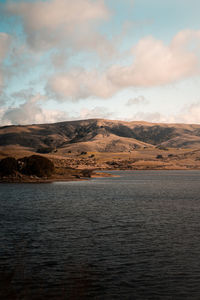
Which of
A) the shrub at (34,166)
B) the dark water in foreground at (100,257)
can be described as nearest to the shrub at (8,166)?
the shrub at (34,166)

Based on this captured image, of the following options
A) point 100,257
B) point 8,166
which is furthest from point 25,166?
point 100,257

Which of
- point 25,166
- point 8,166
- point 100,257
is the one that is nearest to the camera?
point 100,257

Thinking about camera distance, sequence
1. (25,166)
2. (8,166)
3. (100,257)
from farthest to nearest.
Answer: (25,166), (8,166), (100,257)

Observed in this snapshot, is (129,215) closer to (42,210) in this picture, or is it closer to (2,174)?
(42,210)

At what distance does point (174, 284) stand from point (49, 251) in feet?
35.2

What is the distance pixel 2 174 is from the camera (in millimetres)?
121812

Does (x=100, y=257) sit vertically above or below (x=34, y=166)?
below

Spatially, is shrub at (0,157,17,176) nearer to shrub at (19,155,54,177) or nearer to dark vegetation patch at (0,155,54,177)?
dark vegetation patch at (0,155,54,177)

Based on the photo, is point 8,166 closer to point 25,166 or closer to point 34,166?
point 25,166

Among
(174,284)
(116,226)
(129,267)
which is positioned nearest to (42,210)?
(116,226)

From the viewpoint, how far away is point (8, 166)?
121438mm

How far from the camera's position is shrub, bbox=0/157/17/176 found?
12044cm

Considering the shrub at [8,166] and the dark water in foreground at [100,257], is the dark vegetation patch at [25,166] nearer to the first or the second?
the shrub at [8,166]

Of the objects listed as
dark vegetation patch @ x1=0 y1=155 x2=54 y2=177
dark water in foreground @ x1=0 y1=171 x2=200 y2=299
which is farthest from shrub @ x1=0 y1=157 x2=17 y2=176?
dark water in foreground @ x1=0 y1=171 x2=200 y2=299
